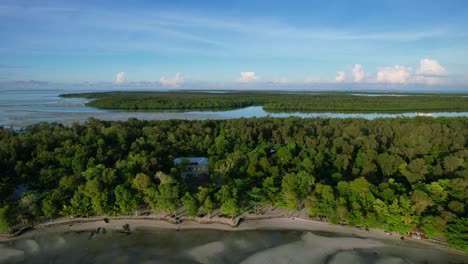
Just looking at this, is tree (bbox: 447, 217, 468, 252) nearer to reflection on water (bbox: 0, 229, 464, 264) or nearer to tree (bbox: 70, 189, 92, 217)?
reflection on water (bbox: 0, 229, 464, 264)

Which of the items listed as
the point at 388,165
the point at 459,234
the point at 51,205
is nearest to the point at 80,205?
the point at 51,205

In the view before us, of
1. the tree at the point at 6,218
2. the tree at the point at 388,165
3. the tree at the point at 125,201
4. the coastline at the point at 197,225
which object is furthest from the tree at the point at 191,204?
the tree at the point at 388,165

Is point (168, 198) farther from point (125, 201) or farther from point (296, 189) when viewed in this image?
point (296, 189)

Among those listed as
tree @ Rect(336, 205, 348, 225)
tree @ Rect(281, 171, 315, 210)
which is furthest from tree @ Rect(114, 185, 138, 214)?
tree @ Rect(336, 205, 348, 225)

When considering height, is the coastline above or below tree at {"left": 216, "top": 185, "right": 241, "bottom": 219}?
below

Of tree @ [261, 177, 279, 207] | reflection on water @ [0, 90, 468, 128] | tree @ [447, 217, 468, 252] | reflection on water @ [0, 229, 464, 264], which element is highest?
reflection on water @ [0, 90, 468, 128]

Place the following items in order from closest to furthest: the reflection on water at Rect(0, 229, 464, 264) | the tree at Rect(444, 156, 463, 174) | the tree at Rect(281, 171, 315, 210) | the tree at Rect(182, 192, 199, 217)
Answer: the reflection on water at Rect(0, 229, 464, 264), the tree at Rect(182, 192, 199, 217), the tree at Rect(281, 171, 315, 210), the tree at Rect(444, 156, 463, 174)
